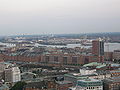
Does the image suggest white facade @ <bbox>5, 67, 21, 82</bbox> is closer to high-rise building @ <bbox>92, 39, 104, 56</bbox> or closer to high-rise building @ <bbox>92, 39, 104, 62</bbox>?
high-rise building @ <bbox>92, 39, 104, 62</bbox>

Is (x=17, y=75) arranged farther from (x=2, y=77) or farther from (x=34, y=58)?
(x=34, y=58)

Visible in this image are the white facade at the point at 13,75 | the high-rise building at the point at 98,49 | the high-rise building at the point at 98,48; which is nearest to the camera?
the white facade at the point at 13,75

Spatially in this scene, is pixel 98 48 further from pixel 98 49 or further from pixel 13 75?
pixel 13 75

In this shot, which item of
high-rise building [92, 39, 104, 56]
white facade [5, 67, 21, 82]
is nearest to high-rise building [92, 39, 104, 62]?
high-rise building [92, 39, 104, 56]

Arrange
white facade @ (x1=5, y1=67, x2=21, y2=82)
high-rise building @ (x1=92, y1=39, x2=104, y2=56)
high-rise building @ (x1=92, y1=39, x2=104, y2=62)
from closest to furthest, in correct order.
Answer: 1. white facade @ (x1=5, y1=67, x2=21, y2=82)
2. high-rise building @ (x1=92, y1=39, x2=104, y2=62)
3. high-rise building @ (x1=92, y1=39, x2=104, y2=56)

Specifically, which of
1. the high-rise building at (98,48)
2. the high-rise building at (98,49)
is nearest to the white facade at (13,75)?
the high-rise building at (98,49)

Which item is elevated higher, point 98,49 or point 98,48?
point 98,48

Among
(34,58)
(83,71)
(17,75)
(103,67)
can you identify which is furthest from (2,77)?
(34,58)

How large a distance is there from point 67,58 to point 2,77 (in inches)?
656

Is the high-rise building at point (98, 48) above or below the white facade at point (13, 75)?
above

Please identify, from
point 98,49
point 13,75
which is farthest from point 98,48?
point 13,75

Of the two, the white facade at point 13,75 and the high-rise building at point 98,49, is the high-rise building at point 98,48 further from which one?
the white facade at point 13,75

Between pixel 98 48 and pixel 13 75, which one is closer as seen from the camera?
pixel 13 75

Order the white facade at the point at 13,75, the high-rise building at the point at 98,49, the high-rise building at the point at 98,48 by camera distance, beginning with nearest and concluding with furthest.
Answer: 1. the white facade at the point at 13,75
2. the high-rise building at the point at 98,49
3. the high-rise building at the point at 98,48
